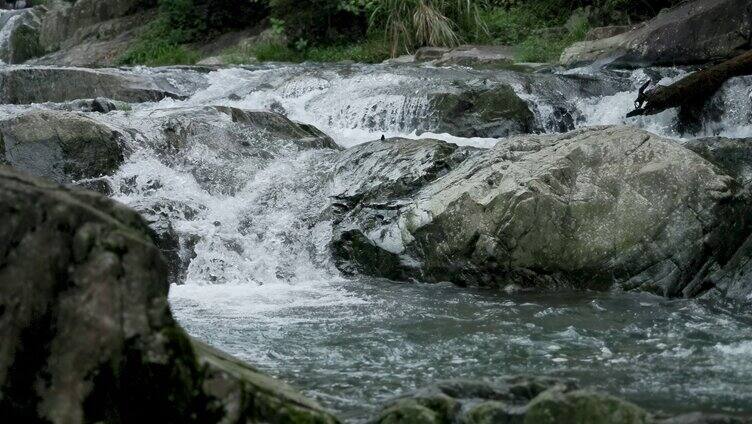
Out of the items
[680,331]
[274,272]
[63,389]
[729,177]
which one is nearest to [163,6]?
[274,272]

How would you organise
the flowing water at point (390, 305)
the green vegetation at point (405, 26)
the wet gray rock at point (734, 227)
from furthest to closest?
the green vegetation at point (405, 26), the wet gray rock at point (734, 227), the flowing water at point (390, 305)

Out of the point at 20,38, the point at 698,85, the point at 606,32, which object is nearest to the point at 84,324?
the point at 698,85

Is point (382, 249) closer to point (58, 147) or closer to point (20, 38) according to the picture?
point (58, 147)

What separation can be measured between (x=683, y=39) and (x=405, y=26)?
6.36m

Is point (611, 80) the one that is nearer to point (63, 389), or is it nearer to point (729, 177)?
point (729, 177)

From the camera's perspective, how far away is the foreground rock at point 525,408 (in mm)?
3328

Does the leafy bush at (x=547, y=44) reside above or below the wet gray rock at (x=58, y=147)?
above

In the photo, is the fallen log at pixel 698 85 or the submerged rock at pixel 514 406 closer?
the submerged rock at pixel 514 406

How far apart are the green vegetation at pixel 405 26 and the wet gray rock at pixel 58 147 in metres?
8.79

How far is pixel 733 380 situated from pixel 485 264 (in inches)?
122

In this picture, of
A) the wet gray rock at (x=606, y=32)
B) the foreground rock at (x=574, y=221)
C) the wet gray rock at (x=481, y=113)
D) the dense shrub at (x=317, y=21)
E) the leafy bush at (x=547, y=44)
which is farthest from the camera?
the dense shrub at (x=317, y=21)

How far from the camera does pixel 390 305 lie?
6.76 metres

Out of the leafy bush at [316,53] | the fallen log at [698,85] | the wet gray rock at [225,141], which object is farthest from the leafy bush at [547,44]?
the wet gray rock at [225,141]

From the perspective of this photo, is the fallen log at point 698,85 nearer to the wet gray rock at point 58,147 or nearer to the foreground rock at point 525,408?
the wet gray rock at point 58,147
